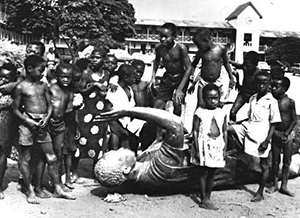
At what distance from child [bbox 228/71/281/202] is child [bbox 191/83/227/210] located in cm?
58

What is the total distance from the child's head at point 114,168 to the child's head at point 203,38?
1997 millimetres

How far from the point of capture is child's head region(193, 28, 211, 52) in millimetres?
6137

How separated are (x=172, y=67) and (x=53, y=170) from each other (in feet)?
7.54

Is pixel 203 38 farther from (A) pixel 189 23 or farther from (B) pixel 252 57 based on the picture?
(A) pixel 189 23

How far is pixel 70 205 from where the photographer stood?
5.16 m

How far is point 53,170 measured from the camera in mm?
5414

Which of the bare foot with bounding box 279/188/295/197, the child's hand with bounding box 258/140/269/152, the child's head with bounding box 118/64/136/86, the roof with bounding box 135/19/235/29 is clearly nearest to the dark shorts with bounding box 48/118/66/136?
the child's head with bounding box 118/64/136/86

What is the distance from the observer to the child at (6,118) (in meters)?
5.19

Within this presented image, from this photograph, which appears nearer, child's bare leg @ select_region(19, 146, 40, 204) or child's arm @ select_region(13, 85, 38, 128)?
child's arm @ select_region(13, 85, 38, 128)

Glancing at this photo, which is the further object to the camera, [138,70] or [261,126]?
[138,70]

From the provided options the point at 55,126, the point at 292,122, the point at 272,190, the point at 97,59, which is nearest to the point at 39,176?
the point at 55,126

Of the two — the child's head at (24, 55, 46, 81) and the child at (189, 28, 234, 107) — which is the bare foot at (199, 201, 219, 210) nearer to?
the child at (189, 28, 234, 107)

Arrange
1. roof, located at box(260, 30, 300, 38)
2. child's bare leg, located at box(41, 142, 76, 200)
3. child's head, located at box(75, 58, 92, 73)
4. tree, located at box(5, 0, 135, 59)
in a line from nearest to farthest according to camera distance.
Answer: child's bare leg, located at box(41, 142, 76, 200)
child's head, located at box(75, 58, 92, 73)
tree, located at box(5, 0, 135, 59)
roof, located at box(260, 30, 300, 38)

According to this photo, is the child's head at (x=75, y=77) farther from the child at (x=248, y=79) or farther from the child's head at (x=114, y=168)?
the child at (x=248, y=79)
